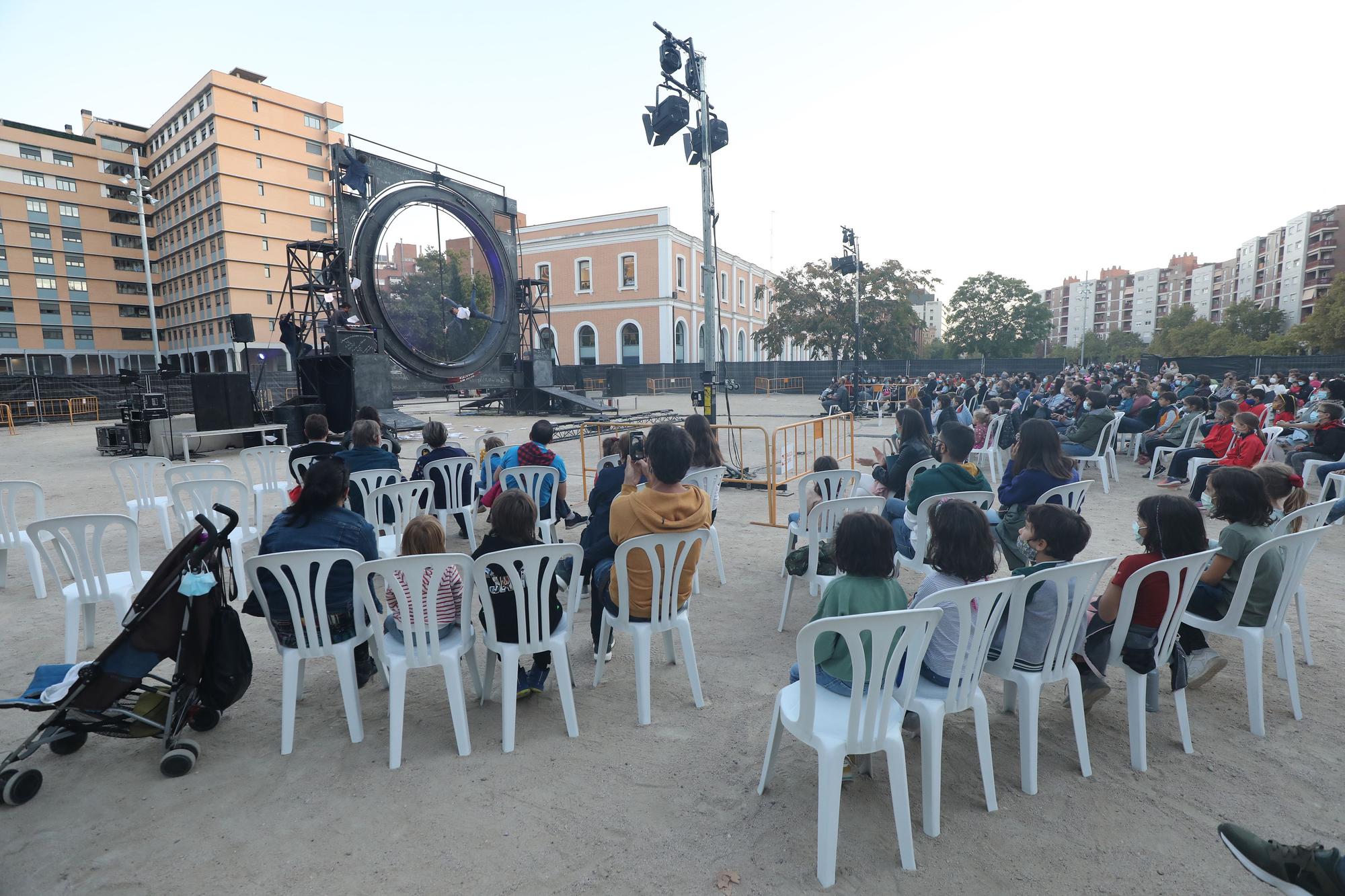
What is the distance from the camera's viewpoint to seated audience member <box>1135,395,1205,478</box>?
8.09 metres

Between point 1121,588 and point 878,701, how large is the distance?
52.8 inches

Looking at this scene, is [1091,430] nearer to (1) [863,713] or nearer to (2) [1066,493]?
(2) [1066,493]

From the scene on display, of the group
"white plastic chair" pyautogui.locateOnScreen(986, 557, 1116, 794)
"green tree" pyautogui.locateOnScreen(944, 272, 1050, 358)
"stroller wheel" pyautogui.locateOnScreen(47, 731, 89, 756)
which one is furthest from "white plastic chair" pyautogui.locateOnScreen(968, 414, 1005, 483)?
"green tree" pyautogui.locateOnScreen(944, 272, 1050, 358)

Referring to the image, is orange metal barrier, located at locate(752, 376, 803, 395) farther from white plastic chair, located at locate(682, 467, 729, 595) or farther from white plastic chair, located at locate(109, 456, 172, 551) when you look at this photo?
white plastic chair, located at locate(109, 456, 172, 551)

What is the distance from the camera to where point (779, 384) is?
34031 mm

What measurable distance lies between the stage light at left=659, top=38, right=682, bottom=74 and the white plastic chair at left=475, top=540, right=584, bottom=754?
7355 mm

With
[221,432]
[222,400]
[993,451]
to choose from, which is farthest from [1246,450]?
[222,400]

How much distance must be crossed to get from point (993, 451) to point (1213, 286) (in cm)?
11606

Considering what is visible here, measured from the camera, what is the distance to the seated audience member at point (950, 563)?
2.25 m

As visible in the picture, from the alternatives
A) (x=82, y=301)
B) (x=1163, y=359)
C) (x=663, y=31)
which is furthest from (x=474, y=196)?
(x=82, y=301)

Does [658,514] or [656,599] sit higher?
[658,514]

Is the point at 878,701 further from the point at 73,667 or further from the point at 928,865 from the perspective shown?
the point at 73,667

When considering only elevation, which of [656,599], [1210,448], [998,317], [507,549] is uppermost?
[998,317]

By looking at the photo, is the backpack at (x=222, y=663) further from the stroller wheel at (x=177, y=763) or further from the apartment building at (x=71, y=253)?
the apartment building at (x=71, y=253)
